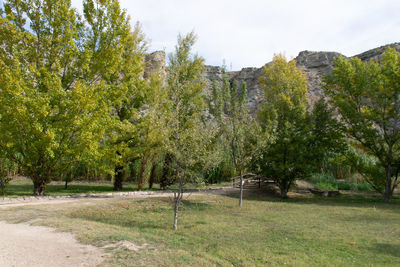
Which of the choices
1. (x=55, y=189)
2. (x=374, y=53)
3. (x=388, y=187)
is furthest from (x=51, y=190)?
(x=374, y=53)

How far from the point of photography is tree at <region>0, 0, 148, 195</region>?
10.1m

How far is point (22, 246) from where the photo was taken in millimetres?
4516

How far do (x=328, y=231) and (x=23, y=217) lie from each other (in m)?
7.35

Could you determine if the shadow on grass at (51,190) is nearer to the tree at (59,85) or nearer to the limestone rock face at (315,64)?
the tree at (59,85)

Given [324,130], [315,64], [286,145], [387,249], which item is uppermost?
[315,64]

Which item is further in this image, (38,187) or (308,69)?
(308,69)

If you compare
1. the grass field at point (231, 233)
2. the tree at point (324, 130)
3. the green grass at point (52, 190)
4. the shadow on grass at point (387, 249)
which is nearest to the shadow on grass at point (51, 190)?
the green grass at point (52, 190)

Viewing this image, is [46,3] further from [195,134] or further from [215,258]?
[215,258]

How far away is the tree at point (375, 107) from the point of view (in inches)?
536

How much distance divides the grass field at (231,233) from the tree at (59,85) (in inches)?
125

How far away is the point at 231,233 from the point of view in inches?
249

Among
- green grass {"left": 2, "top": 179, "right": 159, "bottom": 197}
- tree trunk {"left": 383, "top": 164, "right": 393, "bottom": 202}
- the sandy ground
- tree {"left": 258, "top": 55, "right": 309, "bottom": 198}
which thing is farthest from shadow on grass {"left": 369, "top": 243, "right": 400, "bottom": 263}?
green grass {"left": 2, "top": 179, "right": 159, "bottom": 197}

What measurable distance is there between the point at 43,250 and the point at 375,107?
612 inches

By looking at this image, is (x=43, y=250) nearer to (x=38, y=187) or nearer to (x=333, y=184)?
(x=38, y=187)
